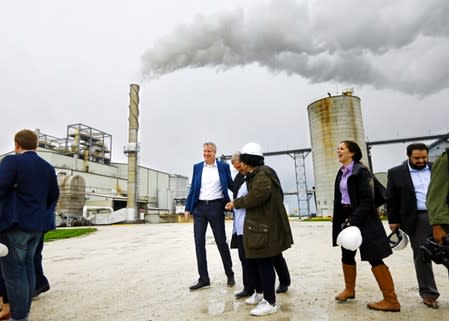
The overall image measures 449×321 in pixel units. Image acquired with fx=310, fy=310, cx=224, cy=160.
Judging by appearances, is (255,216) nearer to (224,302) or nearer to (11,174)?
(224,302)

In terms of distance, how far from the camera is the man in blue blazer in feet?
11.5

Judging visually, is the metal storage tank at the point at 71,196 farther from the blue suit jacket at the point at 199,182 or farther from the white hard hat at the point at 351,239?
the white hard hat at the point at 351,239

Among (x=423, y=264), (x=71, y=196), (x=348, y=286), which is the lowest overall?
(x=348, y=286)

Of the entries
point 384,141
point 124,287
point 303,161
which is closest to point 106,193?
point 303,161

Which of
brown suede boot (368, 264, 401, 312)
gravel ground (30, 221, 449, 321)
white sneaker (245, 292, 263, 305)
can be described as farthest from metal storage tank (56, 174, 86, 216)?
brown suede boot (368, 264, 401, 312)

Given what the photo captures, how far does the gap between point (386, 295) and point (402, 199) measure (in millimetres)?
861

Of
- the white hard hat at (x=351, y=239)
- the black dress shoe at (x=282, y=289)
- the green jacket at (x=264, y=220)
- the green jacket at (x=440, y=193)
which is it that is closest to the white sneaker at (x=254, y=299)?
the black dress shoe at (x=282, y=289)

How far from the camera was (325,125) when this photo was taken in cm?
2534

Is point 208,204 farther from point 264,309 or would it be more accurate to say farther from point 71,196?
point 71,196

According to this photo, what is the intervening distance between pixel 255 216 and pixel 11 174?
1.90 m

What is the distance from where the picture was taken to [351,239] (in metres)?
2.42

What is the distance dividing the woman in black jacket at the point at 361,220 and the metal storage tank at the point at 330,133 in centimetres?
2282

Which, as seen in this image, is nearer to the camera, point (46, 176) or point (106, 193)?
point (46, 176)

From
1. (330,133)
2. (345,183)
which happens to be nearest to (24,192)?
(345,183)
